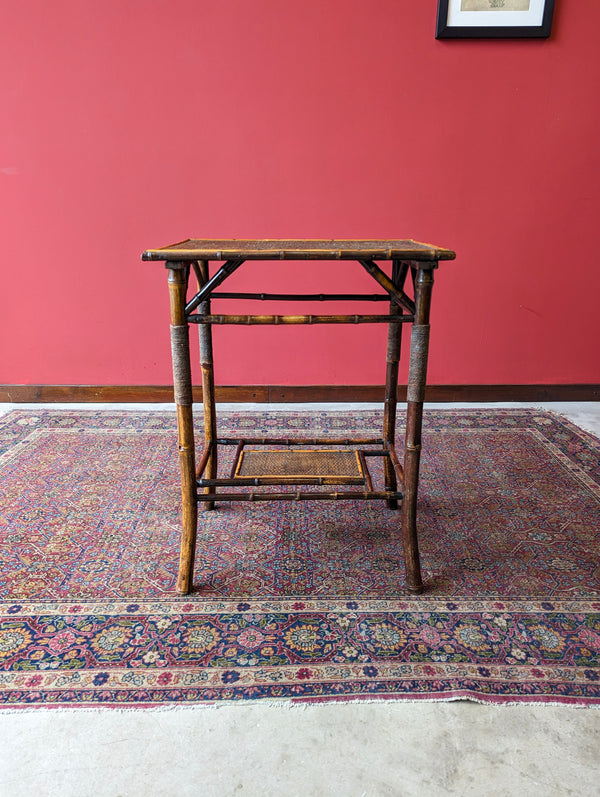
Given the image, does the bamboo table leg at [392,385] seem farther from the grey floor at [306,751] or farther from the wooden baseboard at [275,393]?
the wooden baseboard at [275,393]

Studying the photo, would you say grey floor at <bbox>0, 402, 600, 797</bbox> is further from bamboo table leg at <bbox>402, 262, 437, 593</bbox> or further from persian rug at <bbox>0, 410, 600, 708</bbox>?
bamboo table leg at <bbox>402, 262, 437, 593</bbox>

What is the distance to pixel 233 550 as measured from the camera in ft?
6.68

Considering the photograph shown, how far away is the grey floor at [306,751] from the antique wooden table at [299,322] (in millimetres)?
484

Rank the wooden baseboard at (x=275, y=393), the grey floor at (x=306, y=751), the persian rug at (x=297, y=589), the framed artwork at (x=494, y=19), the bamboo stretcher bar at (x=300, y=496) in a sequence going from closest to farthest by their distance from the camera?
the grey floor at (x=306, y=751), the persian rug at (x=297, y=589), the bamboo stretcher bar at (x=300, y=496), the framed artwork at (x=494, y=19), the wooden baseboard at (x=275, y=393)

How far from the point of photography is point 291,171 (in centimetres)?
319

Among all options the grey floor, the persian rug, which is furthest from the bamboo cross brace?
the grey floor

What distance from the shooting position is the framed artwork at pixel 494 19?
2.98 m

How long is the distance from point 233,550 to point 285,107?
237 cm

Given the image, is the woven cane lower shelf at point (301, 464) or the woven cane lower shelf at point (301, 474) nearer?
the woven cane lower shelf at point (301, 474)

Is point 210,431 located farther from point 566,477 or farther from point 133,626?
point 566,477

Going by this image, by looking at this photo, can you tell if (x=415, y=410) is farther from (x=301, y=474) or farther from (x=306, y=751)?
(x=306, y=751)

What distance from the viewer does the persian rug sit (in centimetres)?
145

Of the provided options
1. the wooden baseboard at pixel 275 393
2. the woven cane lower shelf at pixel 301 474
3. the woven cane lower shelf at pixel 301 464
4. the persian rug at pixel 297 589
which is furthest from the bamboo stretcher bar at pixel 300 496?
the wooden baseboard at pixel 275 393

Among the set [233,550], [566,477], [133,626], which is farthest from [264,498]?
[566,477]
